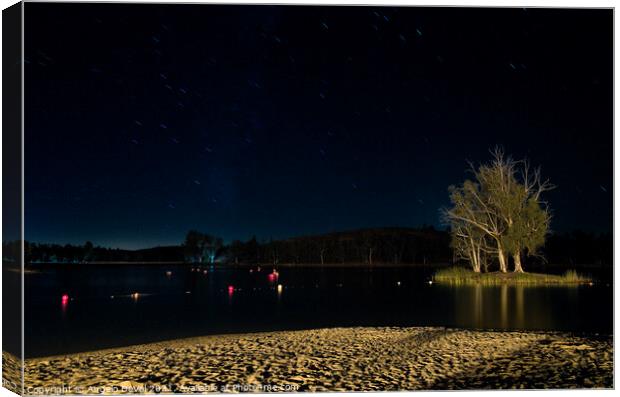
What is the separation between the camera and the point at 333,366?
28.3 ft

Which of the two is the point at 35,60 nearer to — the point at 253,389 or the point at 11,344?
the point at 11,344

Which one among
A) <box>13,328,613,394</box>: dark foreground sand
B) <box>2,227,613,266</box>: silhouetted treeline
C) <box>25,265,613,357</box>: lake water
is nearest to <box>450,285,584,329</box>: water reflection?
<box>25,265,613,357</box>: lake water

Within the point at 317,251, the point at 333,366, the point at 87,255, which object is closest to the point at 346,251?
the point at 317,251

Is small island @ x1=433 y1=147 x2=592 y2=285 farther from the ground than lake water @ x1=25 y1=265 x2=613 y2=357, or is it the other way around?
small island @ x1=433 y1=147 x2=592 y2=285

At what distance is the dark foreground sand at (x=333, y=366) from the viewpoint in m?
7.88

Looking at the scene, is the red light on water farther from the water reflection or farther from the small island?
the small island

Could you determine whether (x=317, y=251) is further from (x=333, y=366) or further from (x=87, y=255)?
(x=333, y=366)

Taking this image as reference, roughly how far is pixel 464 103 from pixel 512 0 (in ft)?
28.4

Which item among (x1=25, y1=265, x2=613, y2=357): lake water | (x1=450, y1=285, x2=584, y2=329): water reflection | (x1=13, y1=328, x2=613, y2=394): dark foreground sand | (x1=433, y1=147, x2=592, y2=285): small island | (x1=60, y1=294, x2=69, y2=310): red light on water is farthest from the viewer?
(x1=433, y1=147, x2=592, y2=285): small island

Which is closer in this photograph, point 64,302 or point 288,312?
point 288,312

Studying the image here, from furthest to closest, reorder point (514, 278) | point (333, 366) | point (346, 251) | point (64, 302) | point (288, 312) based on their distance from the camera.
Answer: point (346, 251), point (514, 278), point (64, 302), point (288, 312), point (333, 366)

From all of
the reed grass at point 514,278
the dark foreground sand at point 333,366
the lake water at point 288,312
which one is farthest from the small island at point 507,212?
the dark foreground sand at point 333,366

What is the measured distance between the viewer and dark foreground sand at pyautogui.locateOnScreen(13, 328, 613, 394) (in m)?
A: 7.88

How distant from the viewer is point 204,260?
264 ft
